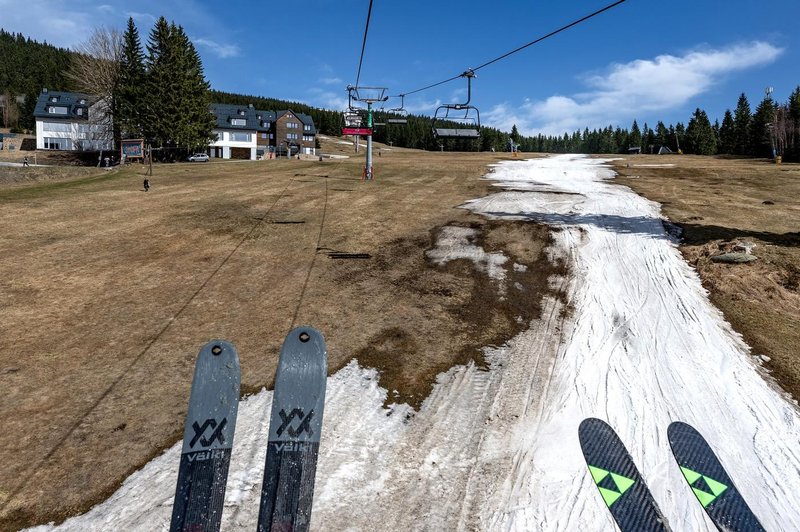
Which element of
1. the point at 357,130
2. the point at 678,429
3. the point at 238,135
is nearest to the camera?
the point at 678,429

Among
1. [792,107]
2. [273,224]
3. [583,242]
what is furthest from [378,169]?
[792,107]

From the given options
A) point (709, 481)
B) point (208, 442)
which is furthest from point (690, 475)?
point (208, 442)

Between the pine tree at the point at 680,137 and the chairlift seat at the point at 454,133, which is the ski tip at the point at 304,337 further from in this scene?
the pine tree at the point at 680,137

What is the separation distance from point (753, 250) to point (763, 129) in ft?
277

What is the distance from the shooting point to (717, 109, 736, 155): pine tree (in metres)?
91.2

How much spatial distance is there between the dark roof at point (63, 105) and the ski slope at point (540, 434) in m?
94.3

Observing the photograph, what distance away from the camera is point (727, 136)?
94.5 meters

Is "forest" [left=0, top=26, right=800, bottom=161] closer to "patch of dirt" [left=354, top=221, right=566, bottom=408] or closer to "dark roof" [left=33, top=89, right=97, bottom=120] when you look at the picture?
Answer: "dark roof" [left=33, top=89, right=97, bottom=120]

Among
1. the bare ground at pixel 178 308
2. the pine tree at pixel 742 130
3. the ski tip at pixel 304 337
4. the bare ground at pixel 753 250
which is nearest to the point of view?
the ski tip at pixel 304 337

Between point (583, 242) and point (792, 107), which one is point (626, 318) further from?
point (792, 107)

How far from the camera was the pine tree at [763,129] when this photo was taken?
239 feet

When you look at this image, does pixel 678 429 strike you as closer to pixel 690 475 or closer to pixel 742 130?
pixel 690 475

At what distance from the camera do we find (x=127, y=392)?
7.79 metres

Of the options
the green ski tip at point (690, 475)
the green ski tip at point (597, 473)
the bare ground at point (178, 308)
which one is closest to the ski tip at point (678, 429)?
the green ski tip at point (690, 475)
